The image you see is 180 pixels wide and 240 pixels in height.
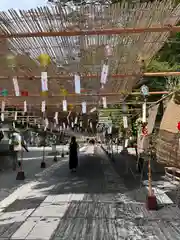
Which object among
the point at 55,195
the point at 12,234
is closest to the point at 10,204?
the point at 55,195

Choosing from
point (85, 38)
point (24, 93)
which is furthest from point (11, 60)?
point (24, 93)

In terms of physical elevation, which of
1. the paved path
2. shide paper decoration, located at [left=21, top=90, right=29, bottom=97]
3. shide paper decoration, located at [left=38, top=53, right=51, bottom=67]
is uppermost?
shide paper decoration, located at [left=38, top=53, right=51, bottom=67]

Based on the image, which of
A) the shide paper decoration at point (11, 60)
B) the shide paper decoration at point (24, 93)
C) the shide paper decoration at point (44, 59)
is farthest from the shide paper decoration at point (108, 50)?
the shide paper decoration at point (24, 93)

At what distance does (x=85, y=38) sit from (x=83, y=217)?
3.32 m

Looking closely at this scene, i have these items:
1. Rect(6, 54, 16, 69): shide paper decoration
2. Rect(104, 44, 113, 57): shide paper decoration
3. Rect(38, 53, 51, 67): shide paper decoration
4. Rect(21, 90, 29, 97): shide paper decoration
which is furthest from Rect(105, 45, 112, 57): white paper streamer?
Rect(21, 90, 29, 97): shide paper decoration

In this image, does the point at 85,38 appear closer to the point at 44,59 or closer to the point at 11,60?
the point at 44,59

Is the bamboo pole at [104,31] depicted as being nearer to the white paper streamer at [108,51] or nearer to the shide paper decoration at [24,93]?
the white paper streamer at [108,51]

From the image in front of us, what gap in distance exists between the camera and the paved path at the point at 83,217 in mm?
5539

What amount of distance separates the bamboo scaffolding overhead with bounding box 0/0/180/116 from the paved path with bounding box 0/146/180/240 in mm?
2826

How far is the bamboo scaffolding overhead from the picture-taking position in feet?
15.5

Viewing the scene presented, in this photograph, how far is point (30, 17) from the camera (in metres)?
4.77

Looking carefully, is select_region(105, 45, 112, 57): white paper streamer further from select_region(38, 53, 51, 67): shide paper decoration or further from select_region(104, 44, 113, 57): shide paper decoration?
select_region(38, 53, 51, 67): shide paper decoration

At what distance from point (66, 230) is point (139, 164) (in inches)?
402

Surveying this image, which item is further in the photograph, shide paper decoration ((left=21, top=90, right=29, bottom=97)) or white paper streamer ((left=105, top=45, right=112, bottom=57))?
shide paper decoration ((left=21, top=90, right=29, bottom=97))
